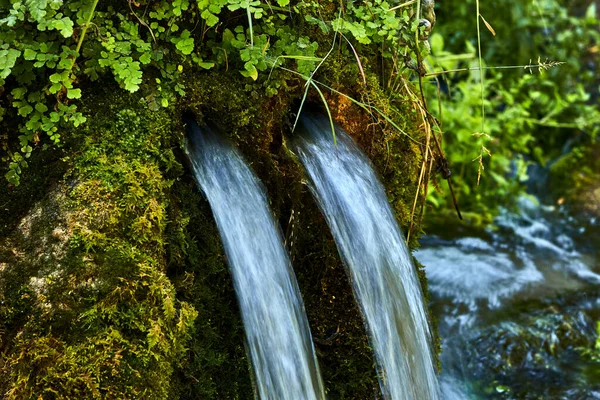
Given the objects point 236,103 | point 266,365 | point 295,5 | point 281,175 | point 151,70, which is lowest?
point 266,365

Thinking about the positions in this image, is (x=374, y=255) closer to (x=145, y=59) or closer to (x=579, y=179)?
(x=145, y=59)

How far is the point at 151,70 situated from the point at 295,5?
23.2 inches

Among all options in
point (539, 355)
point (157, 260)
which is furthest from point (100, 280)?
point (539, 355)

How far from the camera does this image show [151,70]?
2.42m

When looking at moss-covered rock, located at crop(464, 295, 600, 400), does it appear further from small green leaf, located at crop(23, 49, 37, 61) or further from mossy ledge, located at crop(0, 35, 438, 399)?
small green leaf, located at crop(23, 49, 37, 61)

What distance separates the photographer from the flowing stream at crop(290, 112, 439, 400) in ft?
8.46

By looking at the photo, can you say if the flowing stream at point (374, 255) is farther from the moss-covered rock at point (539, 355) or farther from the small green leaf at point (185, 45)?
the moss-covered rock at point (539, 355)

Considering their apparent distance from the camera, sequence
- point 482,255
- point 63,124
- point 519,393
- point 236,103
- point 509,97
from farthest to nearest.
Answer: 1. point 509,97
2. point 482,255
3. point 519,393
4. point 236,103
5. point 63,124

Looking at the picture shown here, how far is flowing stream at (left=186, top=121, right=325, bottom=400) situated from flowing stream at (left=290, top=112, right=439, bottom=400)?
24cm

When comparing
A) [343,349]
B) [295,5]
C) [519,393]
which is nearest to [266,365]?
[343,349]

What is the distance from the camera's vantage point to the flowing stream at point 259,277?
2.37m

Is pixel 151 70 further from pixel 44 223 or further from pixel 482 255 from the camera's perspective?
pixel 482 255

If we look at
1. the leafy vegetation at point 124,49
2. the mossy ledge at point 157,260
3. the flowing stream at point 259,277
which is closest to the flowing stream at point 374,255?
the mossy ledge at point 157,260

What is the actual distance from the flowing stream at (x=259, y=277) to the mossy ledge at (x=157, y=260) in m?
0.10
